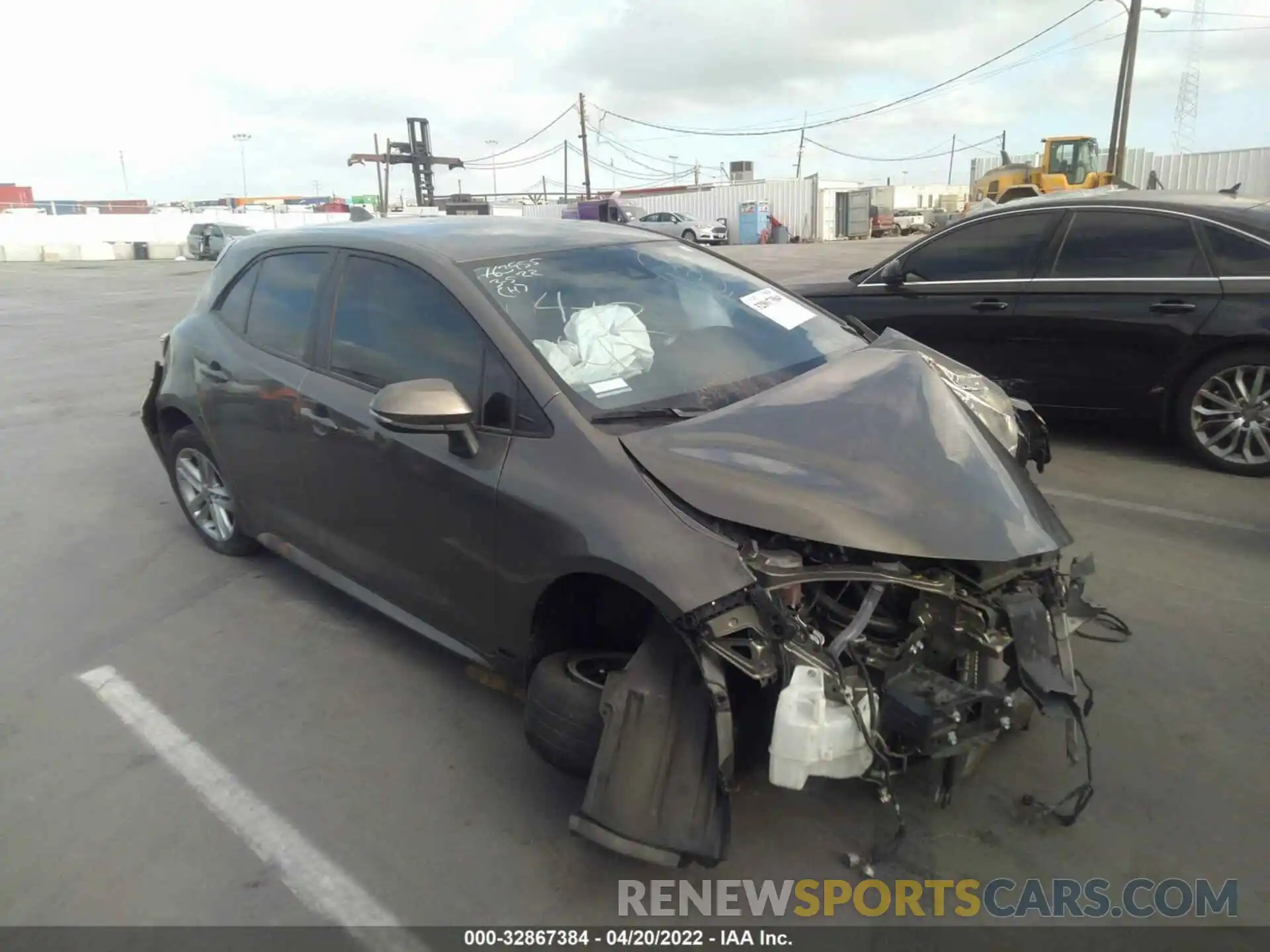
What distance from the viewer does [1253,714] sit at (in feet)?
10.2

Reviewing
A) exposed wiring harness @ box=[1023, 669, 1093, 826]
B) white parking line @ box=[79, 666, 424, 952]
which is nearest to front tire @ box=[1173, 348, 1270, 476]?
exposed wiring harness @ box=[1023, 669, 1093, 826]

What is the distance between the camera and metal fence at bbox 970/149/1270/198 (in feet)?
113

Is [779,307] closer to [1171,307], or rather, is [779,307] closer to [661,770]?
[661,770]

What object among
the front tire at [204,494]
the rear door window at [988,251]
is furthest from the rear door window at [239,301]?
the rear door window at [988,251]

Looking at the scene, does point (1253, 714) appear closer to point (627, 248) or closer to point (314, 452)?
point (627, 248)

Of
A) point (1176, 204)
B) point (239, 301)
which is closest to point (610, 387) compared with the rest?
point (239, 301)

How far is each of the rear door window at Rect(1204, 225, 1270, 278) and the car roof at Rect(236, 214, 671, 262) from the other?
11.6 feet

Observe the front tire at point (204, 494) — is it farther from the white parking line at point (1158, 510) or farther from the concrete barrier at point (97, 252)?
the concrete barrier at point (97, 252)

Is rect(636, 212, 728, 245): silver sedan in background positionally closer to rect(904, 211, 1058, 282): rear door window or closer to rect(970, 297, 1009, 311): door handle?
rect(904, 211, 1058, 282): rear door window

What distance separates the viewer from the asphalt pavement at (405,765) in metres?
2.54

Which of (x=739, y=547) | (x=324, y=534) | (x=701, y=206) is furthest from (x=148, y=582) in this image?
(x=701, y=206)

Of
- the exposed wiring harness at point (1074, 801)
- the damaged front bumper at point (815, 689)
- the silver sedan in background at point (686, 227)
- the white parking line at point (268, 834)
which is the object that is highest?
the silver sedan in background at point (686, 227)

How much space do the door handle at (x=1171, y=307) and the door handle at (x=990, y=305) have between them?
34.3 inches

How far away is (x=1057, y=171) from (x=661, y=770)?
32.8 metres
